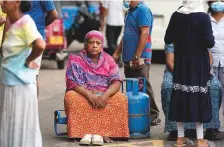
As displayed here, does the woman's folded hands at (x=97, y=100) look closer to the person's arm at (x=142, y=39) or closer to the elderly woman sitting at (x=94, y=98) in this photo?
the elderly woman sitting at (x=94, y=98)

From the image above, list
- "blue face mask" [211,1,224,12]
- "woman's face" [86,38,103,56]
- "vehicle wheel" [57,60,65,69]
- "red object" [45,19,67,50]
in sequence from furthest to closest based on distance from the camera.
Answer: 1. "vehicle wheel" [57,60,65,69]
2. "red object" [45,19,67,50]
3. "blue face mask" [211,1,224,12]
4. "woman's face" [86,38,103,56]

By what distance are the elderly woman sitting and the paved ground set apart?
186mm

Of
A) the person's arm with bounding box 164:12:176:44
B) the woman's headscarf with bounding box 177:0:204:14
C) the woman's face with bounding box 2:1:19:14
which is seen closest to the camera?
the woman's face with bounding box 2:1:19:14

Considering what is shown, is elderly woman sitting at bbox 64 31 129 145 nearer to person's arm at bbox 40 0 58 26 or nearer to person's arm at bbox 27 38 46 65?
person's arm at bbox 40 0 58 26

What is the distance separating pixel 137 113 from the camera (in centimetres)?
933

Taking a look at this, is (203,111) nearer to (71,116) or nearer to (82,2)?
(71,116)

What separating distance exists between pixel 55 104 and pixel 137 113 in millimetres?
2851

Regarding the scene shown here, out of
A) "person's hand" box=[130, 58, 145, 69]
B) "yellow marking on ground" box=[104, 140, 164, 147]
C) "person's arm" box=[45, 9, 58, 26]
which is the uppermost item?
"person's arm" box=[45, 9, 58, 26]

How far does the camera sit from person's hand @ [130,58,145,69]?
9.95 metres

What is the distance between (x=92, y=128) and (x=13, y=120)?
1.86 meters

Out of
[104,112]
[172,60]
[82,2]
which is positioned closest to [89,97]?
[104,112]

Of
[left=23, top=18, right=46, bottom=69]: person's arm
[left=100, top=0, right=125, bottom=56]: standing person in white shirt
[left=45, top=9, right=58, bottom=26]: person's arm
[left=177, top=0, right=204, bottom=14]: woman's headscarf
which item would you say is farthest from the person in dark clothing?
[left=100, top=0, right=125, bottom=56]: standing person in white shirt

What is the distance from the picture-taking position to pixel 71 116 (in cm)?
906

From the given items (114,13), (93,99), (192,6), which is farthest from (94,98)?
(114,13)
